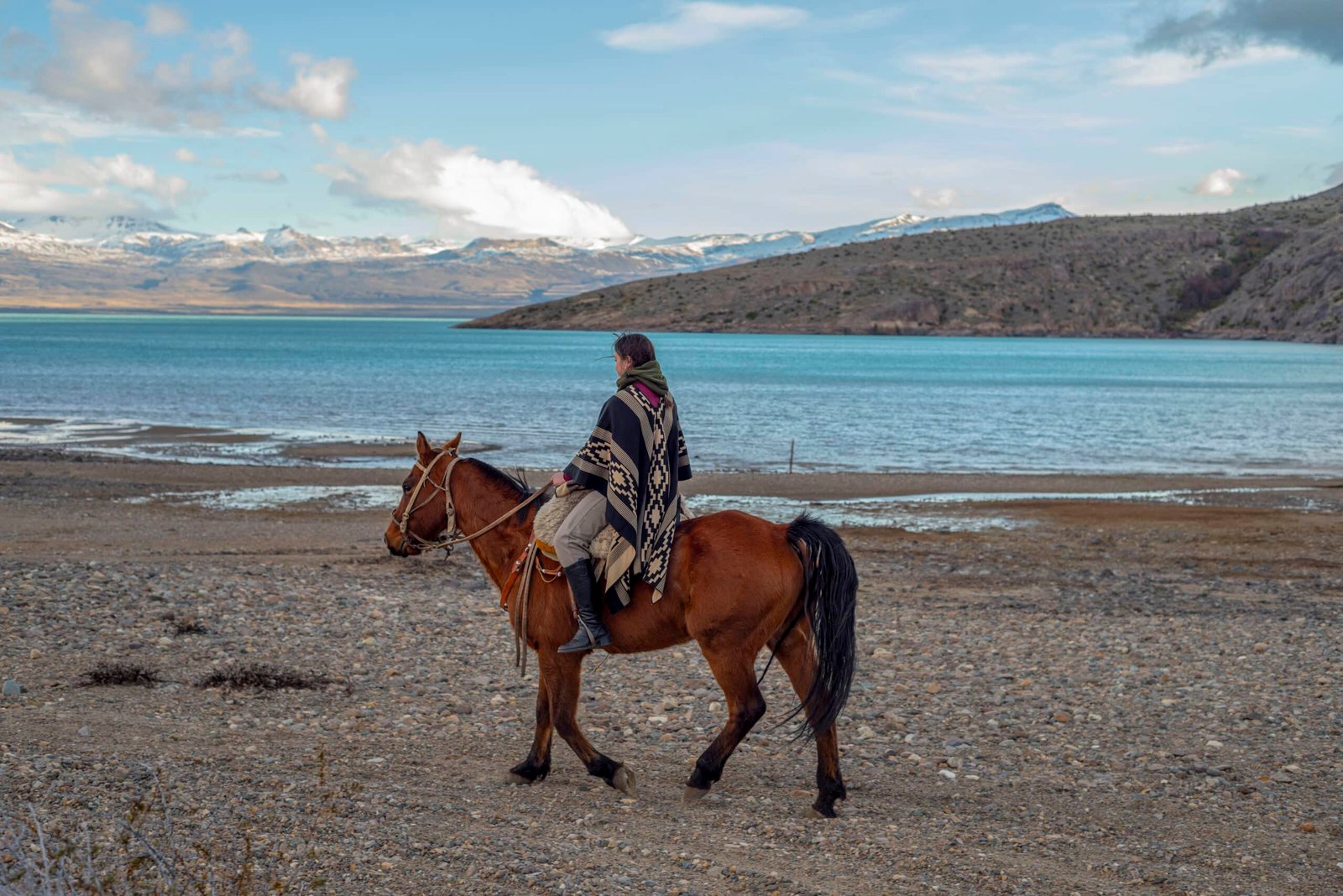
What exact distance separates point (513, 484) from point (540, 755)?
1.79 meters

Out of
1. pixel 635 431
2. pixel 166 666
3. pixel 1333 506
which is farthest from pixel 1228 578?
pixel 166 666

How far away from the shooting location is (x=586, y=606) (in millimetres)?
7320

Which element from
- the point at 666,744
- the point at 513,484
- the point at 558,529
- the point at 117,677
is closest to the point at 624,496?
the point at 558,529

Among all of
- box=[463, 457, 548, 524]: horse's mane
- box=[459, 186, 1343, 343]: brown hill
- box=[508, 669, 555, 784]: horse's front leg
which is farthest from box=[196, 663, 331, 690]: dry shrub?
box=[459, 186, 1343, 343]: brown hill

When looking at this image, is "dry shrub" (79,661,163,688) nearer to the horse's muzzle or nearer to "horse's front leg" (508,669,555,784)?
the horse's muzzle

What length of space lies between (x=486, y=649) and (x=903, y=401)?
55.4 metres

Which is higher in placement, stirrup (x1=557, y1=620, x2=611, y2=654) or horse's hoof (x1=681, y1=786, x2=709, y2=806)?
stirrup (x1=557, y1=620, x2=611, y2=654)

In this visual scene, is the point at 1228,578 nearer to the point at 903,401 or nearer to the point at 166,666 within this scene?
the point at 166,666

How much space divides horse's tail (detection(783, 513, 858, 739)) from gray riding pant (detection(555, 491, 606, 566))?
118cm

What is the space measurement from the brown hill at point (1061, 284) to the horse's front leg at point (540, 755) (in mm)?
160129

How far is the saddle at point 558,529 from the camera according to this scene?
7297 millimetres

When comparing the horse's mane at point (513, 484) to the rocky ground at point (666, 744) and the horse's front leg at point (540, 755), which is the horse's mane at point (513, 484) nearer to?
the horse's front leg at point (540, 755)

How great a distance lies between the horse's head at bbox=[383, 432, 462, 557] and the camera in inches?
318

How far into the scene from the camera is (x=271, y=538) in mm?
19641
